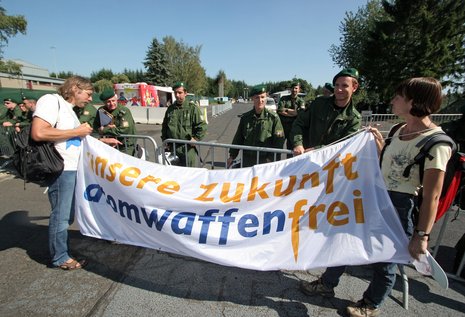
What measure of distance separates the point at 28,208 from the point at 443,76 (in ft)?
111

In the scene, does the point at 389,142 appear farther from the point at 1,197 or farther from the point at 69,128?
the point at 1,197

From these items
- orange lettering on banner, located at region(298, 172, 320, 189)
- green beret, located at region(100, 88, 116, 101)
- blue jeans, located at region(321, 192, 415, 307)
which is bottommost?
blue jeans, located at region(321, 192, 415, 307)

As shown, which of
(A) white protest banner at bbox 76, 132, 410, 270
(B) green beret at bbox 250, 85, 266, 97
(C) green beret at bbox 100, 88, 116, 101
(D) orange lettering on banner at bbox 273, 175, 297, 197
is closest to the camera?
(A) white protest banner at bbox 76, 132, 410, 270

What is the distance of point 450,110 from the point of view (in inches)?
790

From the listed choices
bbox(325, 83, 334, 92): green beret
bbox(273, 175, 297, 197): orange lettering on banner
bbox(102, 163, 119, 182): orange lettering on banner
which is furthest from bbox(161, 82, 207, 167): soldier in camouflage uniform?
bbox(325, 83, 334, 92): green beret

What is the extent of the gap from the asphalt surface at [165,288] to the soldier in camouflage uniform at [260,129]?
1531 mm

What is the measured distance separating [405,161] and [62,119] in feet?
9.82

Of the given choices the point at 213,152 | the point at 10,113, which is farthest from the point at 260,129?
the point at 10,113

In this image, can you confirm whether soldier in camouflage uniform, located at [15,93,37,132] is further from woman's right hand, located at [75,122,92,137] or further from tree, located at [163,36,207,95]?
tree, located at [163,36,207,95]

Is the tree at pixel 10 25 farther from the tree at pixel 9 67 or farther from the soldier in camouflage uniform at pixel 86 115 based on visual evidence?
the soldier in camouflage uniform at pixel 86 115

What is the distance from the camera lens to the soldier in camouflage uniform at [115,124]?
13.7 ft

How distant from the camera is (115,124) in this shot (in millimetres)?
4297

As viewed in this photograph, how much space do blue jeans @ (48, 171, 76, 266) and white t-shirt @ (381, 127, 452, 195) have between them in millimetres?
2962

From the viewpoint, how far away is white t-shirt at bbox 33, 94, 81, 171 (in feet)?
7.72
